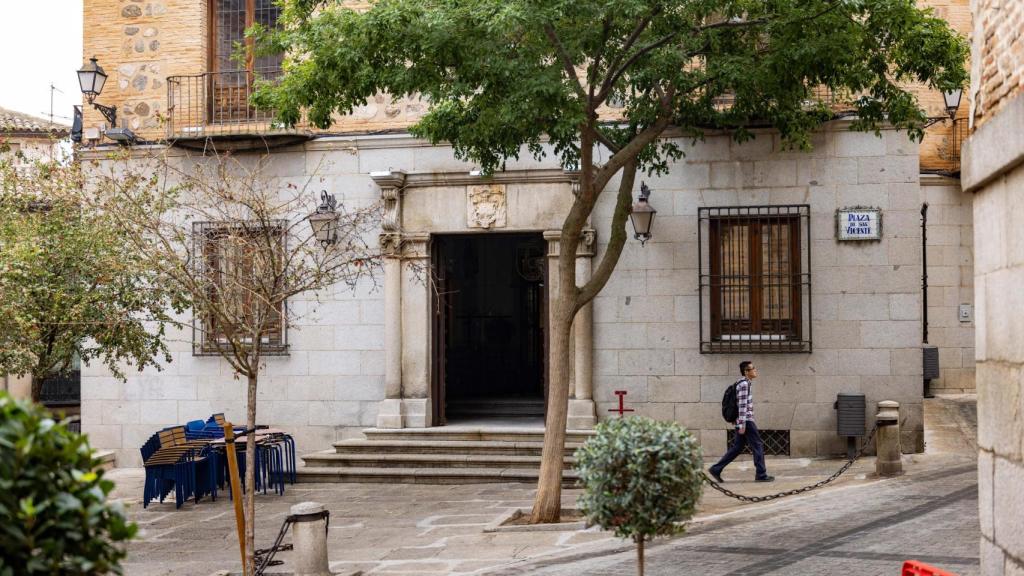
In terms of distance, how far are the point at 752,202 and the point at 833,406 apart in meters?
2.96

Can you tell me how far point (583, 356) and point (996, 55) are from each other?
913cm

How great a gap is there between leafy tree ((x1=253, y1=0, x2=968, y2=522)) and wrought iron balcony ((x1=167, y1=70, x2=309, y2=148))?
4.41 metres

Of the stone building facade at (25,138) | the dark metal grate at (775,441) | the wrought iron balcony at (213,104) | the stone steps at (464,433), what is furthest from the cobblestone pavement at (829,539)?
the stone building facade at (25,138)

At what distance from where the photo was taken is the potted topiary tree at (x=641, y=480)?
7.16 m

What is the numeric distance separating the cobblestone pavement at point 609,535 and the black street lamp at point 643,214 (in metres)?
3.36

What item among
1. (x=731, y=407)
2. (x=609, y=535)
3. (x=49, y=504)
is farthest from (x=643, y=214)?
(x=49, y=504)

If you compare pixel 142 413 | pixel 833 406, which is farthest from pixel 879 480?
pixel 142 413

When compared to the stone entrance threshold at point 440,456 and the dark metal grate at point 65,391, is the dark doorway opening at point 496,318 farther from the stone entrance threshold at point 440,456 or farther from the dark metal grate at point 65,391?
the dark metal grate at point 65,391

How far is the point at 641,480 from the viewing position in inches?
281

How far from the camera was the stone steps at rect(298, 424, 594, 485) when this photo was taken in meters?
14.4

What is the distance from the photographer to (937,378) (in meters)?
20.4

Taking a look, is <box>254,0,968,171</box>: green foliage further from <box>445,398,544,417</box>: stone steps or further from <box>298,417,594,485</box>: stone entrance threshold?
<box>445,398,544,417</box>: stone steps

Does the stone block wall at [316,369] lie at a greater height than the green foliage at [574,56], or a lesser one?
lesser

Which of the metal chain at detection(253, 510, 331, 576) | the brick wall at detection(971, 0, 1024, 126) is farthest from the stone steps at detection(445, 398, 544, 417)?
the brick wall at detection(971, 0, 1024, 126)
